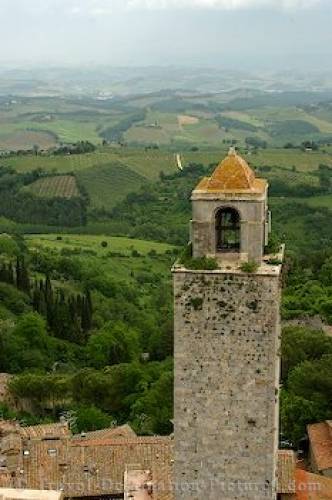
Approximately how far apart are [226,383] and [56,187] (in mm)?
117494

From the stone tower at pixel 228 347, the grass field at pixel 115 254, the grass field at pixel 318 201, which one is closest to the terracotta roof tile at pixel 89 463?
the stone tower at pixel 228 347

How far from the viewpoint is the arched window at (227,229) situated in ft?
56.2

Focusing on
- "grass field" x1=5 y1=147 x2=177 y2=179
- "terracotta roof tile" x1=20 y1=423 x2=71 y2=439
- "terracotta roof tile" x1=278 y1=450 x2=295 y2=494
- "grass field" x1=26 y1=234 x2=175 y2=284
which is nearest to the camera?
"terracotta roof tile" x1=278 y1=450 x2=295 y2=494

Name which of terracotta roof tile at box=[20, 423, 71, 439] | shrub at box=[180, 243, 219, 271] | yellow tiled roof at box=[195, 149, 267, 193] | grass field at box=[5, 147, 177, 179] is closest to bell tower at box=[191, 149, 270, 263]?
yellow tiled roof at box=[195, 149, 267, 193]

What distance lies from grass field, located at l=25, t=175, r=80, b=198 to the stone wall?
111m

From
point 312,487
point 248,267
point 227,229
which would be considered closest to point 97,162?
point 312,487

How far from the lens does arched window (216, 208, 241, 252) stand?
56.2 ft

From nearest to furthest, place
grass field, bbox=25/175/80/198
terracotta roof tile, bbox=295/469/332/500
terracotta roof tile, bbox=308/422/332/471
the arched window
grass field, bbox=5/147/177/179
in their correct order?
the arched window, terracotta roof tile, bbox=295/469/332/500, terracotta roof tile, bbox=308/422/332/471, grass field, bbox=25/175/80/198, grass field, bbox=5/147/177/179

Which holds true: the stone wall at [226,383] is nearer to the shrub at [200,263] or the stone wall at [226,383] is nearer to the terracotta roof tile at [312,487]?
the shrub at [200,263]

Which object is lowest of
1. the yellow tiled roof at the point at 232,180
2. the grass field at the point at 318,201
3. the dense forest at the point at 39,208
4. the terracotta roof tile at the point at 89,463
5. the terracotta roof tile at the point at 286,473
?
the dense forest at the point at 39,208

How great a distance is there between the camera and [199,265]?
657 inches

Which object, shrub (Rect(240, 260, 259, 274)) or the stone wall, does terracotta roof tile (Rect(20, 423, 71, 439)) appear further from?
shrub (Rect(240, 260, 259, 274))

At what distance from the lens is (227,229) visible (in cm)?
1752

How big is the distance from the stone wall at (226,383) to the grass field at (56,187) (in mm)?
110998
